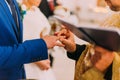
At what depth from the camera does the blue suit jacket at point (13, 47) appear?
112 centimetres

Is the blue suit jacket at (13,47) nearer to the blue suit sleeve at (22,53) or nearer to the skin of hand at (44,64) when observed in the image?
the blue suit sleeve at (22,53)

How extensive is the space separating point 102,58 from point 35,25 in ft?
1.81

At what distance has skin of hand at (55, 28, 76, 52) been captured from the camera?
1.28 meters

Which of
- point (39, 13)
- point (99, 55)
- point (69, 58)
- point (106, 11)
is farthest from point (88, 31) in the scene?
point (39, 13)

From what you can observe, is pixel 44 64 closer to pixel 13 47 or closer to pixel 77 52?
pixel 77 52

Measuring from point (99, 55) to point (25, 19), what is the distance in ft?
1.94

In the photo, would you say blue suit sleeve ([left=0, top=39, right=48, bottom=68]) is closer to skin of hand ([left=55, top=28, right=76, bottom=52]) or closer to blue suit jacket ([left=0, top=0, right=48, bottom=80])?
blue suit jacket ([left=0, top=0, right=48, bottom=80])

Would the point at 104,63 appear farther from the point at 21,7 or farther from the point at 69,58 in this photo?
the point at 21,7

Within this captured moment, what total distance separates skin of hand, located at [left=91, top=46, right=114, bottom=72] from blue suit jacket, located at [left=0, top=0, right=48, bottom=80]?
0.22 m

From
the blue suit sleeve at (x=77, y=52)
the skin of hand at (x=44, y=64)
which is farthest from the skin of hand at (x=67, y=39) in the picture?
the skin of hand at (x=44, y=64)

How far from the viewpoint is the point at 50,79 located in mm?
1581

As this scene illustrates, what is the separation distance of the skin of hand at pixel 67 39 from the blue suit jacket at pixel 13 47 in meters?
0.14

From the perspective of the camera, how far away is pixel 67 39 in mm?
1311

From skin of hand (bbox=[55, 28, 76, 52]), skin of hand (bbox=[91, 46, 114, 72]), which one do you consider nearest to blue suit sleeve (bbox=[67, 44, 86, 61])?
skin of hand (bbox=[55, 28, 76, 52])
